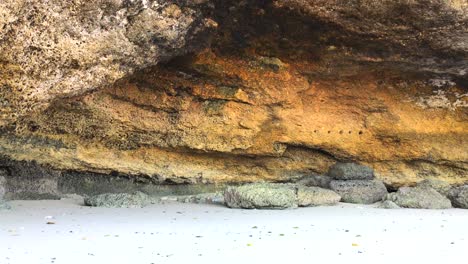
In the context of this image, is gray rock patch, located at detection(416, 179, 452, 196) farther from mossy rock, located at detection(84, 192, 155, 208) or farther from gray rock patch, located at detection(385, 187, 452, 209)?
mossy rock, located at detection(84, 192, 155, 208)

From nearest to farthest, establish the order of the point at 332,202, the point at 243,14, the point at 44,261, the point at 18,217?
the point at 44,261, the point at 18,217, the point at 243,14, the point at 332,202

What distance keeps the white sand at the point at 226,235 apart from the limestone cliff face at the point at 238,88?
1092mm

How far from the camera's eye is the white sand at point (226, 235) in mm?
3346

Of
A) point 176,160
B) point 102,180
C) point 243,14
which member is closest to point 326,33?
point 243,14

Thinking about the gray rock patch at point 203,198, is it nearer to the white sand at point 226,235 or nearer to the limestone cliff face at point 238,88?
the limestone cliff face at point 238,88

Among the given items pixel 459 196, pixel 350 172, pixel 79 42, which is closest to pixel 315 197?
pixel 350 172

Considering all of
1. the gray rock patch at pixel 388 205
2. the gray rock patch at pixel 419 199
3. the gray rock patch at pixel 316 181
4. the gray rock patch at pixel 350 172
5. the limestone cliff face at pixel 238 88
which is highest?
Result: the limestone cliff face at pixel 238 88

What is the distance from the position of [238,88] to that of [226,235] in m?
2.74

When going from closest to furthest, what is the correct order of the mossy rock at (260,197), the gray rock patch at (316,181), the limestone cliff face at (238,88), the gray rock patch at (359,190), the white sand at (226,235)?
the white sand at (226,235)
the limestone cliff face at (238,88)
the mossy rock at (260,197)
the gray rock patch at (359,190)
the gray rock patch at (316,181)

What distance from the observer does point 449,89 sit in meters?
6.76

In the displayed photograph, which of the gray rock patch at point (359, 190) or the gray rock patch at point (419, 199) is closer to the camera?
the gray rock patch at point (419, 199)

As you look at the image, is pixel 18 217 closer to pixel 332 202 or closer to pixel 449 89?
pixel 332 202

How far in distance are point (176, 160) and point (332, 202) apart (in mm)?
2018

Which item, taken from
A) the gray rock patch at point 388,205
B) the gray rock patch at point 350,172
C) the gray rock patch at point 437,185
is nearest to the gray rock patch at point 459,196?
the gray rock patch at point 437,185
